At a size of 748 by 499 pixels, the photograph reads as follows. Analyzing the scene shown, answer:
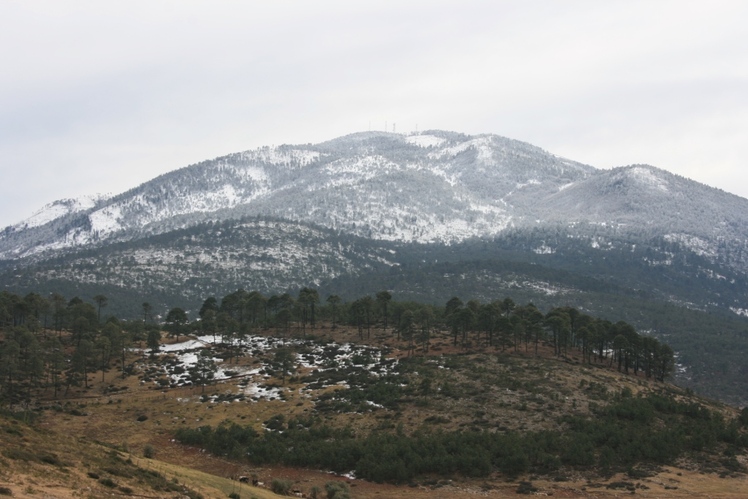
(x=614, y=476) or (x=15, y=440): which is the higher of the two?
(x=15, y=440)

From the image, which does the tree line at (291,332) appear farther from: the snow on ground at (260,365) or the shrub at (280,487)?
the shrub at (280,487)

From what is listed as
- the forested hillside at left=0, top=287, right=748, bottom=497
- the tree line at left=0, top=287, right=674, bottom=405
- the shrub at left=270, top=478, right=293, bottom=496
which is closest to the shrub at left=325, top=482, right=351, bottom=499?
the forested hillside at left=0, top=287, right=748, bottom=497

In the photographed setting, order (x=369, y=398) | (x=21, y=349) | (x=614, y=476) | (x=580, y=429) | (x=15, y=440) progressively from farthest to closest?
(x=21, y=349) < (x=369, y=398) < (x=580, y=429) < (x=614, y=476) < (x=15, y=440)

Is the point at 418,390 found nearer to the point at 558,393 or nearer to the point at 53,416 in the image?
the point at 558,393

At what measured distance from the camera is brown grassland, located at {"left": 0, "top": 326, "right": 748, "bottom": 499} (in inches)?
1428

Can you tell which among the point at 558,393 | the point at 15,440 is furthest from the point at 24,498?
the point at 558,393

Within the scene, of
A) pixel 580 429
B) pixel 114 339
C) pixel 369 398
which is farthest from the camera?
pixel 114 339

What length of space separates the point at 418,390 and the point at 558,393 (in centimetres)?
1718

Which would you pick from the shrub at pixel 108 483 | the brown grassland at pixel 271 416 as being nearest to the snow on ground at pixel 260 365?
the brown grassland at pixel 271 416

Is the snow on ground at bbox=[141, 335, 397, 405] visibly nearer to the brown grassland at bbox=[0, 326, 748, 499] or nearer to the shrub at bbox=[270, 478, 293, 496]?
the brown grassland at bbox=[0, 326, 748, 499]

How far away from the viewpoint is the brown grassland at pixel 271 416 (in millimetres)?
36281

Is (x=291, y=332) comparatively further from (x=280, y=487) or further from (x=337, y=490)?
(x=337, y=490)

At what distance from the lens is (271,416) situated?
73625 millimetres

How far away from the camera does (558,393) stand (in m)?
78.0
